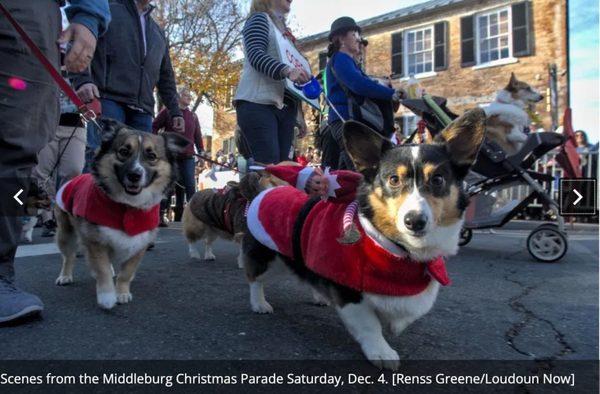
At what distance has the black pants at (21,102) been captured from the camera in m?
1.98

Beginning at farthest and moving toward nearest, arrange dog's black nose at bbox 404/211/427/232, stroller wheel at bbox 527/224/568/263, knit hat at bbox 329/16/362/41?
stroller wheel at bbox 527/224/568/263 → knit hat at bbox 329/16/362/41 → dog's black nose at bbox 404/211/427/232

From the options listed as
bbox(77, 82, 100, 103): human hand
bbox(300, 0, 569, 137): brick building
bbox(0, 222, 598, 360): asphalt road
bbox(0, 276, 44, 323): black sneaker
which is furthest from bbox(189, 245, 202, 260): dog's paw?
bbox(300, 0, 569, 137): brick building

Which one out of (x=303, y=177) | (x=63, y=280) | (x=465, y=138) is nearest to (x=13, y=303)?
(x=63, y=280)

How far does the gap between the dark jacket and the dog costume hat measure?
5.64 ft

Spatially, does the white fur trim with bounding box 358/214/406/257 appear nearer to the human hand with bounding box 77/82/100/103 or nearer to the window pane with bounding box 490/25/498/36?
the human hand with bounding box 77/82/100/103

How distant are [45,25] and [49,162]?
2.82 m

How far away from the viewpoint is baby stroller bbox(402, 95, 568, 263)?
459 cm

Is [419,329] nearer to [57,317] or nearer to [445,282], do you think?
[445,282]

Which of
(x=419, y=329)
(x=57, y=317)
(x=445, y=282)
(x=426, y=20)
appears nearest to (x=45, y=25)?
(x=57, y=317)

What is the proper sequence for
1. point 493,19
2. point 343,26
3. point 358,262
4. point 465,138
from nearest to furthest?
1. point 358,262
2. point 465,138
3. point 343,26
4. point 493,19

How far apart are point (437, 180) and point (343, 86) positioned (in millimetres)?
1971

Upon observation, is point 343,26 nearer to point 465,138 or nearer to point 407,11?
point 465,138

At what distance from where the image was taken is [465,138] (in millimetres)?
1996

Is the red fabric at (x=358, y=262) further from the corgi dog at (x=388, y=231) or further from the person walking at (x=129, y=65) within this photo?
the person walking at (x=129, y=65)
